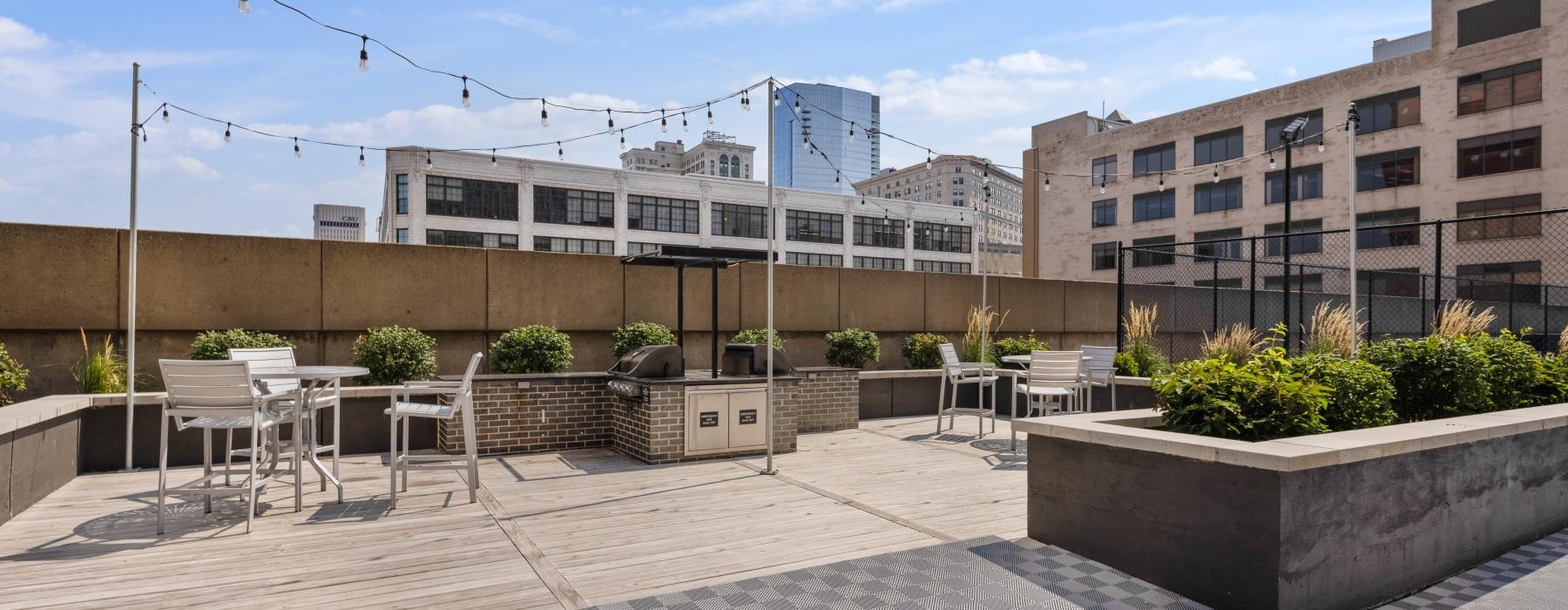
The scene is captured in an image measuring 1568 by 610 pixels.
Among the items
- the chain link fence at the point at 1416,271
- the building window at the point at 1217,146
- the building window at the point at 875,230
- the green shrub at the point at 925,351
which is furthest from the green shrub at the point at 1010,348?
the building window at the point at 875,230

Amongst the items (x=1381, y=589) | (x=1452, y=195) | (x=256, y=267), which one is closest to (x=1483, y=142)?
(x=1452, y=195)

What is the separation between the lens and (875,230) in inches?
2464

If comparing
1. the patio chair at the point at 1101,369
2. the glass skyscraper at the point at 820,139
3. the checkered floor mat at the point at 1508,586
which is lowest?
the checkered floor mat at the point at 1508,586

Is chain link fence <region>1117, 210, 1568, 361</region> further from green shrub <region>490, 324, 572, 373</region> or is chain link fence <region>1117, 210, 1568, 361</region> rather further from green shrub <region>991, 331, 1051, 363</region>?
green shrub <region>490, 324, 572, 373</region>

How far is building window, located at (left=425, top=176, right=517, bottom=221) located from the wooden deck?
4302 cm

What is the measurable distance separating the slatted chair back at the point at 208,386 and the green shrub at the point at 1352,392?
6.09 metres

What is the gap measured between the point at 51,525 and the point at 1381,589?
7205 mm

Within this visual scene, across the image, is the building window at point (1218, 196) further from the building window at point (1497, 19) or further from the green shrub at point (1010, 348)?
the green shrub at point (1010, 348)

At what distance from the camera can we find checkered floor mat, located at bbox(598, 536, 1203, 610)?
3559 millimetres

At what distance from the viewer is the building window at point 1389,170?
31875mm

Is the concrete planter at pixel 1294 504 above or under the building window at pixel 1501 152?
under

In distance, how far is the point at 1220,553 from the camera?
11.5ft

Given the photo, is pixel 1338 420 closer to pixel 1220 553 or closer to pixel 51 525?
pixel 1220 553

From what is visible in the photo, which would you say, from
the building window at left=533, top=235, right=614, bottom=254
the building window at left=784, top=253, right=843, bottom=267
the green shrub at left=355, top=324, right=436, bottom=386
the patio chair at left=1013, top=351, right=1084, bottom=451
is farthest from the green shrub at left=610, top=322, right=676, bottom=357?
the building window at left=784, top=253, right=843, bottom=267
